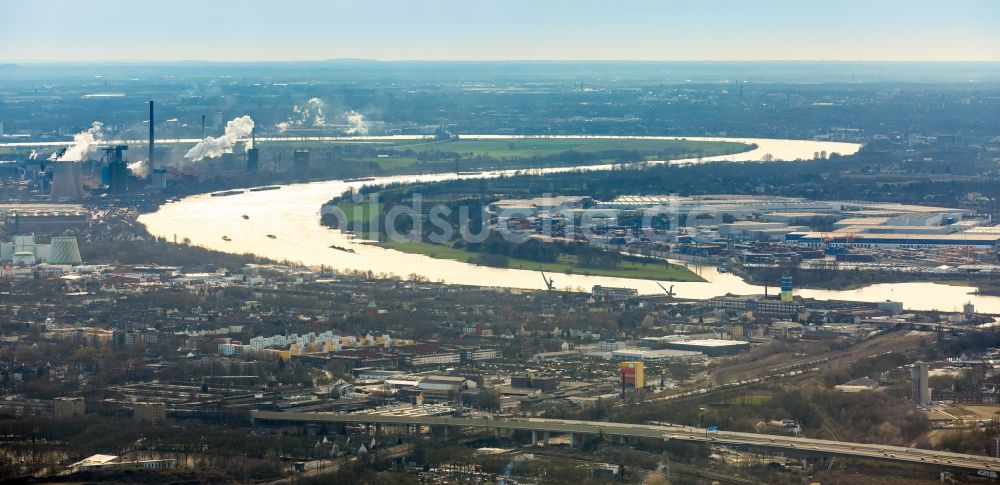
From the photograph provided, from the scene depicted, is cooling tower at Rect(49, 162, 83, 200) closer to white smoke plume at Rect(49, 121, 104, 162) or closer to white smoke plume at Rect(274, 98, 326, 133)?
white smoke plume at Rect(49, 121, 104, 162)

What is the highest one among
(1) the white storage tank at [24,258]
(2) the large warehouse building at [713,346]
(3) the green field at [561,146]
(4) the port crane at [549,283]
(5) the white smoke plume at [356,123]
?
(2) the large warehouse building at [713,346]

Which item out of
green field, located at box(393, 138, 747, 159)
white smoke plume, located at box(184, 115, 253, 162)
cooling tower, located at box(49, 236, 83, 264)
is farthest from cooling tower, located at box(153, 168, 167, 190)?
cooling tower, located at box(49, 236, 83, 264)

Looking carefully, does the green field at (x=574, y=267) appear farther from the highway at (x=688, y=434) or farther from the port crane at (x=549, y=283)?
the highway at (x=688, y=434)

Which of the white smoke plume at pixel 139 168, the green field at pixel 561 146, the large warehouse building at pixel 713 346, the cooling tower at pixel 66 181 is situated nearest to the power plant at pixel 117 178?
the cooling tower at pixel 66 181

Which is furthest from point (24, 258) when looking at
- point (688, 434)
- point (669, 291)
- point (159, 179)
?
point (688, 434)

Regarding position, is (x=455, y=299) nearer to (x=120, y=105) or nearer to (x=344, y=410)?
(x=344, y=410)

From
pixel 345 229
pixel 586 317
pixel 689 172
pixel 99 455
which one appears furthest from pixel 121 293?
pixel 689 172
